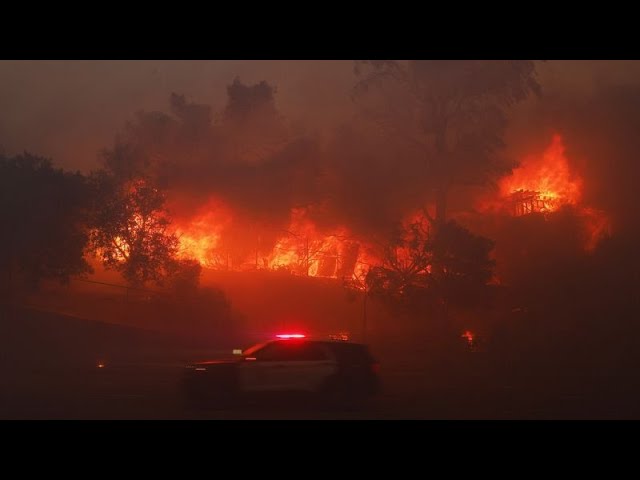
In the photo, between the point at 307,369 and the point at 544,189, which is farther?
the point at 544,189

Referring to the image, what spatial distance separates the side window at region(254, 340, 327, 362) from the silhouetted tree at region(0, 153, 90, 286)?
25184 mm

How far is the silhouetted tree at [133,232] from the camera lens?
3972cm

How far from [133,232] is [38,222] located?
516 cm

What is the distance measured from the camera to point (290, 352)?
1472 centimetres

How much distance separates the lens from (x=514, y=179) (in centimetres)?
4819

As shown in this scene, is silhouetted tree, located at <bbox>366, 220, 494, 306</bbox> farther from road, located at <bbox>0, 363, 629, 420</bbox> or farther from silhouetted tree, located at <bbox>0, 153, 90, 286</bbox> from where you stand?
silhouetted tree, located at <bbox>0, 153, 90, 286</bbox>

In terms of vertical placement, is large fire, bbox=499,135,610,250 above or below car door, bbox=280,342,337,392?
above

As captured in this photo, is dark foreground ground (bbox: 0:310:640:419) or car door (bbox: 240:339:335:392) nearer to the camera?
dark foreground ground (bbox: 0:310:640:419)

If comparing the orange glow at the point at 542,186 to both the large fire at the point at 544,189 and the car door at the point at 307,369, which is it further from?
the car door at the point at 307,369

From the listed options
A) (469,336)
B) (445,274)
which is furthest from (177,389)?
(445,274)

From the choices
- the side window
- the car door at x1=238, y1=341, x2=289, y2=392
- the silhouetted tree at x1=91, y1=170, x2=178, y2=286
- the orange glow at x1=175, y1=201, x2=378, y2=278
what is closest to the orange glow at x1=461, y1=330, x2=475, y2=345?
the orange glow at x1=175, y1=201, x2=378, y2=278

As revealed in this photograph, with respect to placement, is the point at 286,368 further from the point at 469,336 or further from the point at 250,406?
the point at 469,336

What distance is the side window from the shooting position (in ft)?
48.0
